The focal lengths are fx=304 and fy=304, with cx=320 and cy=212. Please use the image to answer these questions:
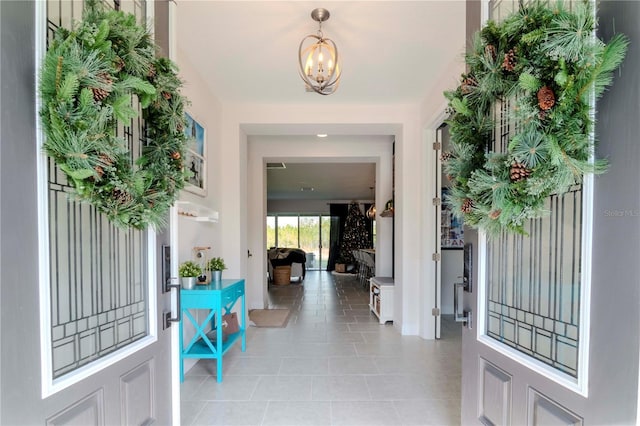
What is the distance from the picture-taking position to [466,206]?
4.14 feet

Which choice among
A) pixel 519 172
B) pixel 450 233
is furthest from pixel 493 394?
pixel 450 233

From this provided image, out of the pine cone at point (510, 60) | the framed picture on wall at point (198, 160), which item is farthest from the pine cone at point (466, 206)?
the framed picture on wall at point (198, 160)

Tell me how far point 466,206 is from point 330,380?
7.00ft

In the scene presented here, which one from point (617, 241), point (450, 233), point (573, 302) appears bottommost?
point (450, 233)

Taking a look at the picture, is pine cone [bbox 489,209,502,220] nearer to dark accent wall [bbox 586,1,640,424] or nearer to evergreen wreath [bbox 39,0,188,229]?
dark accent wall [bbox 586,1,640,424]

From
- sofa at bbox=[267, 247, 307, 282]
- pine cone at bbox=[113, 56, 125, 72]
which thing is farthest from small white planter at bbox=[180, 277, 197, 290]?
sofa at bbox=[267, 247, 307, 282]

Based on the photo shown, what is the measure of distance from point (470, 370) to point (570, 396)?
56cm

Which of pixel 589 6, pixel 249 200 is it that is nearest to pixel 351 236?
pixel 249 200

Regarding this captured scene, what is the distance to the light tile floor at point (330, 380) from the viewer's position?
2.19 m

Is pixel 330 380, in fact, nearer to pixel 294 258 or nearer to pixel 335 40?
pixel 335 40

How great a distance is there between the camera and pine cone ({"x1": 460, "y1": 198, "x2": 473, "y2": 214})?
1.24 m

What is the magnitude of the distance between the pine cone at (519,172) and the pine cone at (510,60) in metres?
0.34

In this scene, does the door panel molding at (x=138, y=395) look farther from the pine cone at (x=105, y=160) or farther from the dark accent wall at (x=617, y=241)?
the dark accent wall at (x=617, y=241)

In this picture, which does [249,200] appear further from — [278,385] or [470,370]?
[470,370]
